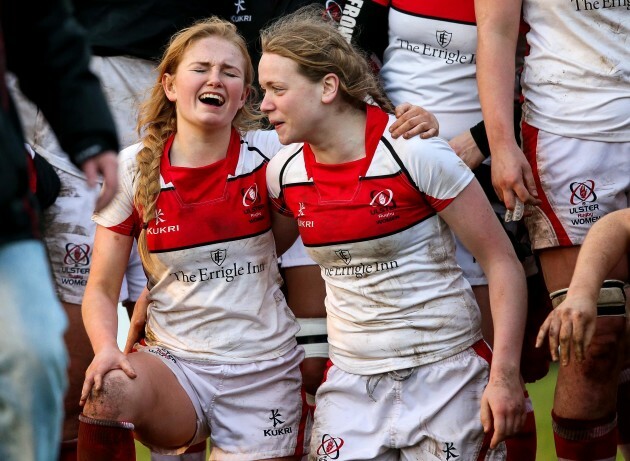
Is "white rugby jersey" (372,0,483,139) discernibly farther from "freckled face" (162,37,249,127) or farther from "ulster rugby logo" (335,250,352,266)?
"ulster rugby logo" (335,250,352,266)

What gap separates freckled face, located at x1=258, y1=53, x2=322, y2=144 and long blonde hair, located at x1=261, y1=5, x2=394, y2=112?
0.03m

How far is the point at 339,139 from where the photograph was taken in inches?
148

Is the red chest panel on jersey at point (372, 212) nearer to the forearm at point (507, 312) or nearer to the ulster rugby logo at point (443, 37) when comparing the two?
the forearm at point (507, 312)

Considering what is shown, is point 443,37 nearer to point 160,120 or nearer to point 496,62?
point 496,62

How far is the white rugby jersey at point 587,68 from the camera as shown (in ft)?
12.7

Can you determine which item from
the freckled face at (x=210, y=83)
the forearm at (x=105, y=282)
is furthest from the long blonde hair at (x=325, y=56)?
the forearm at (x=105, y=282)

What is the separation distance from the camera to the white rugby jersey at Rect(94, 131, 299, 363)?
3910 millimetres

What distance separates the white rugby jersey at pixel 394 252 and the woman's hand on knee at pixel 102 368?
676mm

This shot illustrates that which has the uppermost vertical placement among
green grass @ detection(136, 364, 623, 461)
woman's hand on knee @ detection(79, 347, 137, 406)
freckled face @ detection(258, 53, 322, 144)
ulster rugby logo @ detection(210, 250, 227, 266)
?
freckled face @ detection(258, 53, 322, 144)

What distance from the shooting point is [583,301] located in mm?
3283

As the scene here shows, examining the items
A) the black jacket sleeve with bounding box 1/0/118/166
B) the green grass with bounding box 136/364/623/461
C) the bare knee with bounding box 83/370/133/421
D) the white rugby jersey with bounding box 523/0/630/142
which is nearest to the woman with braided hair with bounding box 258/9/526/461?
the white rugby jersey with bounding box 523/0/630/142

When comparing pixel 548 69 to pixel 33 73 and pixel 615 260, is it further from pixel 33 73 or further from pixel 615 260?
pixel 33 73

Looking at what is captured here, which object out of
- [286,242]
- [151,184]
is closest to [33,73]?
[151,184]

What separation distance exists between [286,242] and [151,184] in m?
0.51
